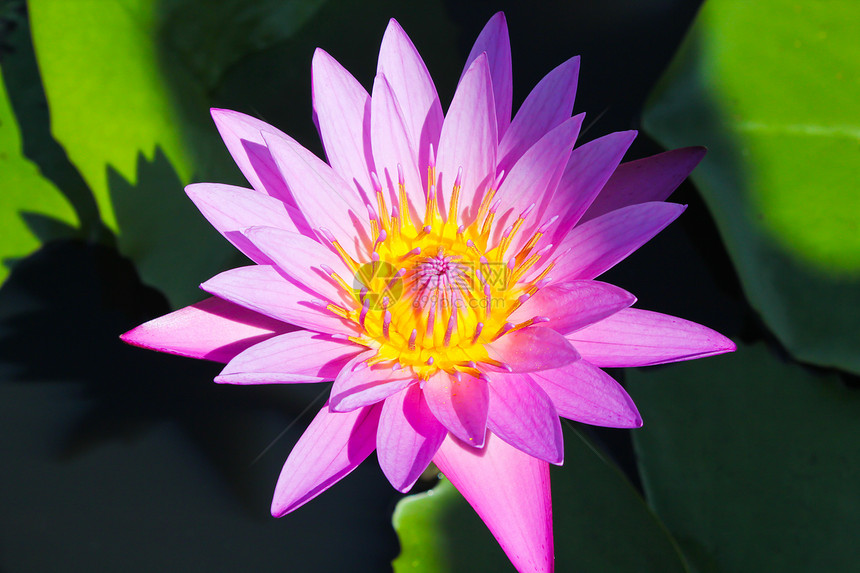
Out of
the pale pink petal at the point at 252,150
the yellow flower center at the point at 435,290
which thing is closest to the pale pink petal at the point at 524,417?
the yellow flower center at the point at 435,290

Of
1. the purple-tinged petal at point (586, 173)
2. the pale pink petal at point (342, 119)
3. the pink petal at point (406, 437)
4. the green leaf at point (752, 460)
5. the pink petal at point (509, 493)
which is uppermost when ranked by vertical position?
the pale pink petal at point (342, 119)

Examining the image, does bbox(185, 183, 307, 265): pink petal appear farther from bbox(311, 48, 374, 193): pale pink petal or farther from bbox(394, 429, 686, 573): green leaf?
bbox(394, 429, 686, 573): green leaf

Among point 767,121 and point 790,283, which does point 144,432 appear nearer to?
point 790,283

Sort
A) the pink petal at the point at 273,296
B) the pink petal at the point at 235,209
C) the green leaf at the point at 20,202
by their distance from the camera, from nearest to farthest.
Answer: the pink petal at the point at 273,296, the pink petal at the point at 235,209, the green leaf at the point at 20,202

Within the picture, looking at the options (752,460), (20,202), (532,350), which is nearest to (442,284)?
(532,350)

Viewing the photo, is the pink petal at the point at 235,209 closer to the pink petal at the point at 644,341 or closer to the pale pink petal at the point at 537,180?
the pale pink petal at the point at 537,180

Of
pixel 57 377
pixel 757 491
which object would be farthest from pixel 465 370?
pixel 57 377

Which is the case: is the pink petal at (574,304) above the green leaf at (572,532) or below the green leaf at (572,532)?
above

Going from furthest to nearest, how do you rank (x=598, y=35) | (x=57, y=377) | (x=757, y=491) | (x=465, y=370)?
(x=598, y=35) < (x=57, y=377) < (x=757, y=491) < (x=465, y=370)
